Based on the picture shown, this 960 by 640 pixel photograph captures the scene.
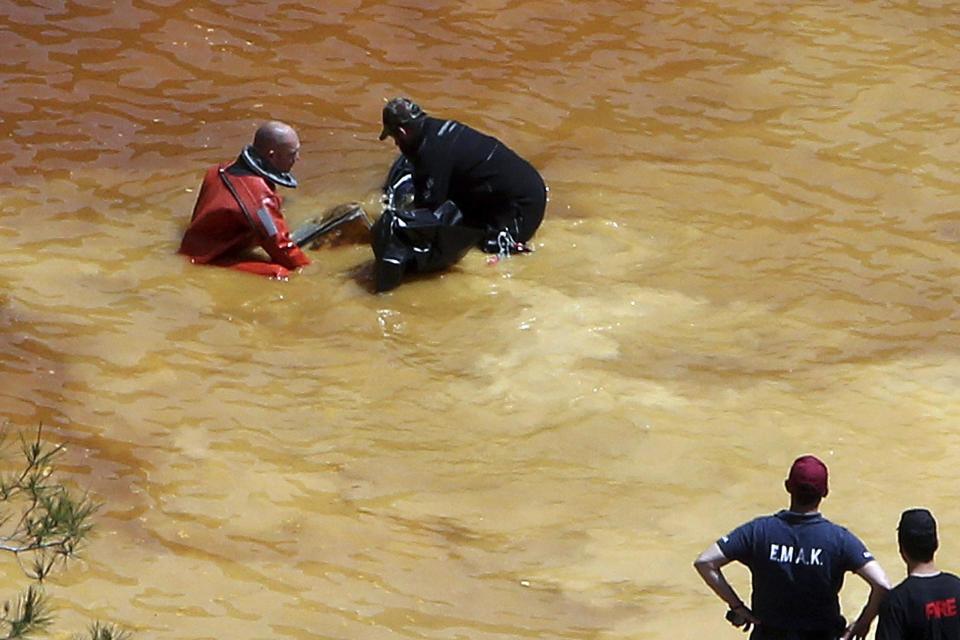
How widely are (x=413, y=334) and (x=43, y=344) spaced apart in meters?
1.91

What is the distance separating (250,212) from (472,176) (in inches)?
50.7

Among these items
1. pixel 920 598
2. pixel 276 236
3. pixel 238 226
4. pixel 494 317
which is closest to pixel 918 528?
pixel 920 598

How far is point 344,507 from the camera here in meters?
7.30

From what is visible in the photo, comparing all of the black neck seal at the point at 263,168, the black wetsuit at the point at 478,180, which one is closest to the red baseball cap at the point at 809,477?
the black wetsuit at the point at 478,180

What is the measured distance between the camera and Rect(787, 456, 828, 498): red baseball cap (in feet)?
16.5

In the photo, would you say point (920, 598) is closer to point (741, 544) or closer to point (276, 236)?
point (741, 544)

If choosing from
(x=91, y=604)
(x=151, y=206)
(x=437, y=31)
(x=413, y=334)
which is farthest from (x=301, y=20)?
(x=91, y=604)

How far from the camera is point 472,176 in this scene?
9.58 metres

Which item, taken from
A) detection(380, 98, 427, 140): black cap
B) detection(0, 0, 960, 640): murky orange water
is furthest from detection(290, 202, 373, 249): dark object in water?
detection(380, 98, 427, 140): black cap

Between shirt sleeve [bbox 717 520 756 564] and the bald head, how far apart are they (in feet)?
16.2

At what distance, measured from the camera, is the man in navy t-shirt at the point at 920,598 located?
479 cm

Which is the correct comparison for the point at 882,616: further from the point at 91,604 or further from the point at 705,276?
the point at 705,276

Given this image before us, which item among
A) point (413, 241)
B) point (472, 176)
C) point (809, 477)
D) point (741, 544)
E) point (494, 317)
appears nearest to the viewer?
point (809, 477)

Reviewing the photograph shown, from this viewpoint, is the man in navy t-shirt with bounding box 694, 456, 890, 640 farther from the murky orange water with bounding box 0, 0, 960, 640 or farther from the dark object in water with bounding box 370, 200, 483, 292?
the dark object in water with bounding box 370, 200, 483, 292
